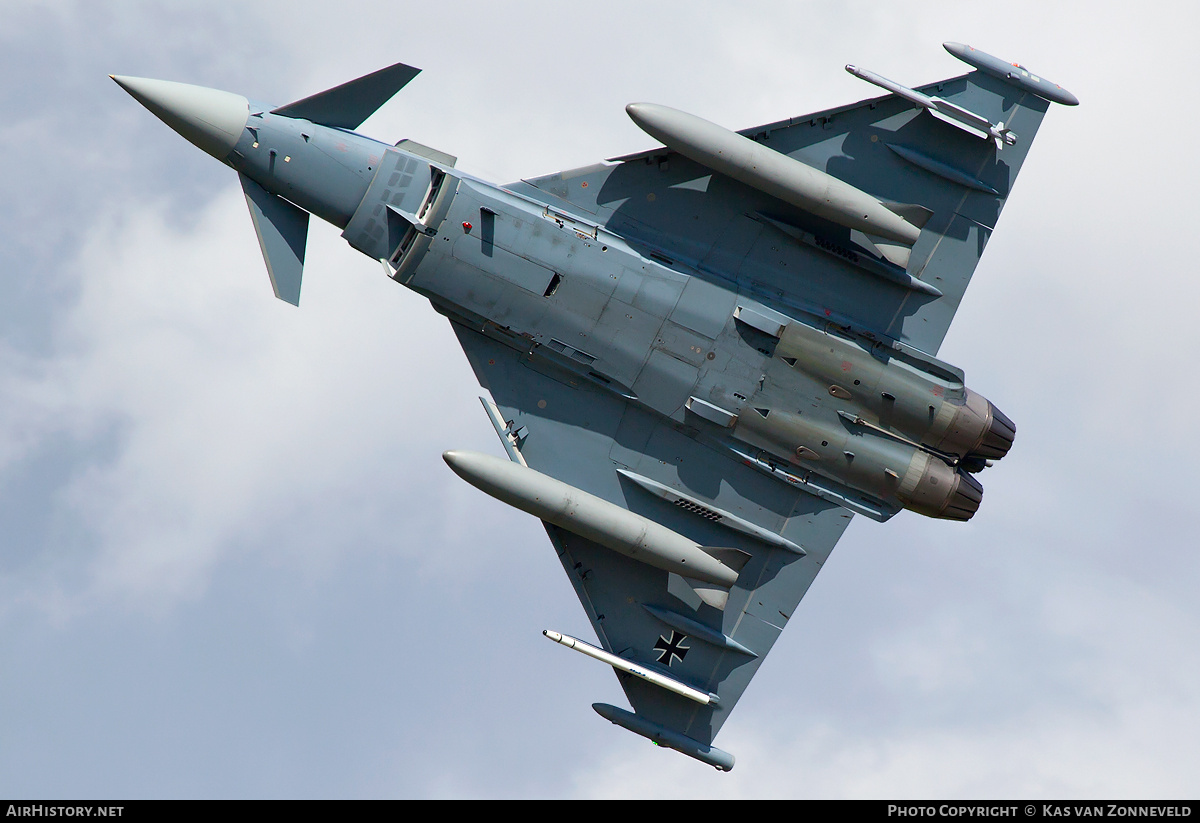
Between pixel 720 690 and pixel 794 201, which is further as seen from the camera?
pixel 720 690

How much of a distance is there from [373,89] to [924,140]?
850 cm

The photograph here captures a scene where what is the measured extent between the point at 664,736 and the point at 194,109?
39.8 feet

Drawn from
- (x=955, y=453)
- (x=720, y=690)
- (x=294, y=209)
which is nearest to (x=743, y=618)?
(x=720, y=690)

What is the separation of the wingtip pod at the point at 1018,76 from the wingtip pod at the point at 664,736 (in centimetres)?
1153

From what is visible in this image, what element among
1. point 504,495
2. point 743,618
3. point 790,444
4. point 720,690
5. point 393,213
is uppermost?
point 393,213

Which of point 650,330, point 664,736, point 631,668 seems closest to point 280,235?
point 650,330

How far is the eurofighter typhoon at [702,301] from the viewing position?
722 inches

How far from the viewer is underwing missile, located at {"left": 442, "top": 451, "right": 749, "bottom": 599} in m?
18.0

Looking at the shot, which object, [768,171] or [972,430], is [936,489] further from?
[768,171]

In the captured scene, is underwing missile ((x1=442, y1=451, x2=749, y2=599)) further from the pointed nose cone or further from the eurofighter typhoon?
the pointed nose cone

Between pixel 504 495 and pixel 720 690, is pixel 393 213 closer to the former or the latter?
pixel 504 495

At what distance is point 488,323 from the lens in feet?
62.0

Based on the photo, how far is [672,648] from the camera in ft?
66.4

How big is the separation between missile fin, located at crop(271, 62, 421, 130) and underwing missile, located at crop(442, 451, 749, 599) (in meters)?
5.35
